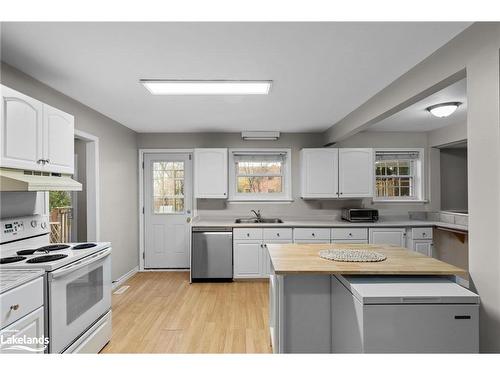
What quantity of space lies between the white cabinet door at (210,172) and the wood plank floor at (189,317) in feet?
4.62

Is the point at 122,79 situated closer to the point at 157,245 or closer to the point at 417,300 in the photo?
the point at 417,300

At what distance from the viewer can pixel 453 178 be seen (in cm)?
455

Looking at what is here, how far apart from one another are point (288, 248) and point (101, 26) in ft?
6.91

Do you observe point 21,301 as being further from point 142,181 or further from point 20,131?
point 142,181

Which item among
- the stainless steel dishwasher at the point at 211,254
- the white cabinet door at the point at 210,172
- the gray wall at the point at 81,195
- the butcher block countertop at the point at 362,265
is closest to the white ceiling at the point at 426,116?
the butcher block countertop at the point at 362,265

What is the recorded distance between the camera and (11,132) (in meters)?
1.71

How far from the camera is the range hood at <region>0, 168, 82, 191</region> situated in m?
1.67

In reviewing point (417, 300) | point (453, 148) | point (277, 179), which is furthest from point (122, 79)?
point (453, 148)

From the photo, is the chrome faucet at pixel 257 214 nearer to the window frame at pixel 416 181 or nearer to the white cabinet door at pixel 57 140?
the window frame at pixel 416 181

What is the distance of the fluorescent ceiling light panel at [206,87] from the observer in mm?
2348

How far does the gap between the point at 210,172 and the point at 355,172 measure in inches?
90.9

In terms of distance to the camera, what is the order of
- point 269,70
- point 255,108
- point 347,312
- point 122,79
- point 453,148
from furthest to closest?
point 453,148 → point 255,108 → point 122,79 → point 269,70 → point 347,312

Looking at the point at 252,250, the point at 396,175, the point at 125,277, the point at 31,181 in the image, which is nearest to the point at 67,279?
the point at 31,181

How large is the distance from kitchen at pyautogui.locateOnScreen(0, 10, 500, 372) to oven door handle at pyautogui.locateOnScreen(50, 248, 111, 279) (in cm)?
1
